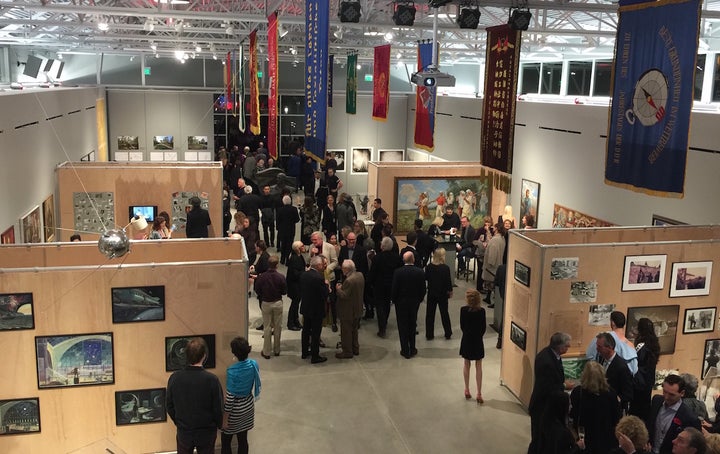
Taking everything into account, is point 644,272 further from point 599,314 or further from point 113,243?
point 113,243

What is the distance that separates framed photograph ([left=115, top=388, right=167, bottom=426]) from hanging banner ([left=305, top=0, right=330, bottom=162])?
330cm

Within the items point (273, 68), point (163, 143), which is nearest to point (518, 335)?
point (273, 68)

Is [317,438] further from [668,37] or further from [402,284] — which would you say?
[668,37]

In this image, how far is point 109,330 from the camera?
584 centimetres

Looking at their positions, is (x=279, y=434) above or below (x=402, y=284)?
below

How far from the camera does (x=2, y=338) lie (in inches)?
218

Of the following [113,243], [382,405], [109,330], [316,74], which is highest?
[316,74]

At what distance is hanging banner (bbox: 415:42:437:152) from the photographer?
1327 centimetres

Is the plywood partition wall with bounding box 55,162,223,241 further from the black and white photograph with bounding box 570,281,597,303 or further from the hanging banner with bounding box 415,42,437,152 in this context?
the black and white photograph with bounding box 570,281,597,303

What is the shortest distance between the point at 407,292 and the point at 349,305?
31.8 inches

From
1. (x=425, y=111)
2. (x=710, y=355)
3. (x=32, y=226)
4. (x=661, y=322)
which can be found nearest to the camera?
(x=661, y=322)

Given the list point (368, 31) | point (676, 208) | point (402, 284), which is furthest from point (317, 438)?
point (368, 31)

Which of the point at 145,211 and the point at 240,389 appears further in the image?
the point at 145,211

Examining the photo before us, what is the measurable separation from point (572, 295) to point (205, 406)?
4.10m
